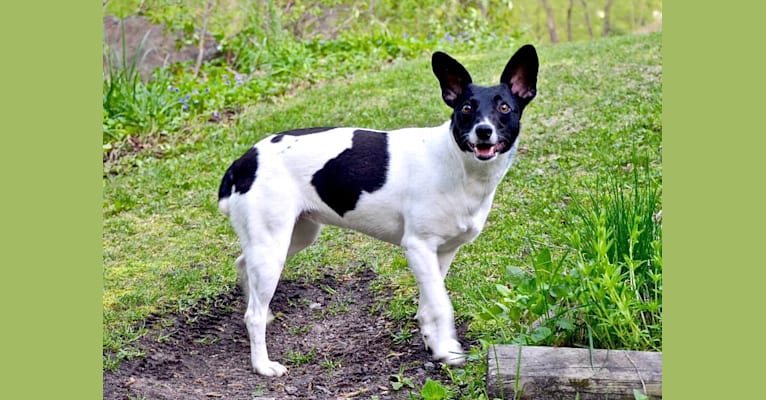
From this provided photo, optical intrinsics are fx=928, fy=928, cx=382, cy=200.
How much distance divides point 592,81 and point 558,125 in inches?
61.9

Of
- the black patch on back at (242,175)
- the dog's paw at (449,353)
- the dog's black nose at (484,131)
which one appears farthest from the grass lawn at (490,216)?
the black patch on back at (242,175)

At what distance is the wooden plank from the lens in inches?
159

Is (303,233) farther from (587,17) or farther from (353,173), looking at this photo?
(587,17)

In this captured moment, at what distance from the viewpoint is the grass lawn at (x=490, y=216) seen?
5426mm

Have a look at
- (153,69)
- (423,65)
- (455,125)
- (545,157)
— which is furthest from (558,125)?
(153,69)

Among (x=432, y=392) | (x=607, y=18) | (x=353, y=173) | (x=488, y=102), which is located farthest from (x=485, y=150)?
(x=607, y=18)

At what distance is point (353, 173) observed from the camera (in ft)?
17.0

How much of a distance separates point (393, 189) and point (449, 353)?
0.94 m

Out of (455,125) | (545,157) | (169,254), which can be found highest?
(455,125)

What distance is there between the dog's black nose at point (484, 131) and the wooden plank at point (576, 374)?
42.2 inches

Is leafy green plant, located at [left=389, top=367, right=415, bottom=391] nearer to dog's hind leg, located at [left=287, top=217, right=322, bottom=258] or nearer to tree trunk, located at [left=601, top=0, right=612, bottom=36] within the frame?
dog's hind leg, located at [left=287, top=217, right=322, bottom=258]

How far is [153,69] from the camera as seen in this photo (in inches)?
494

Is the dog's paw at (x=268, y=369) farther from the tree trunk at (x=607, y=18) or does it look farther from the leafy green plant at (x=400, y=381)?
the tree trunk at (x=607, y=18)

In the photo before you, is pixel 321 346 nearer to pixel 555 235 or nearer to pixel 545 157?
pixel 555 235
